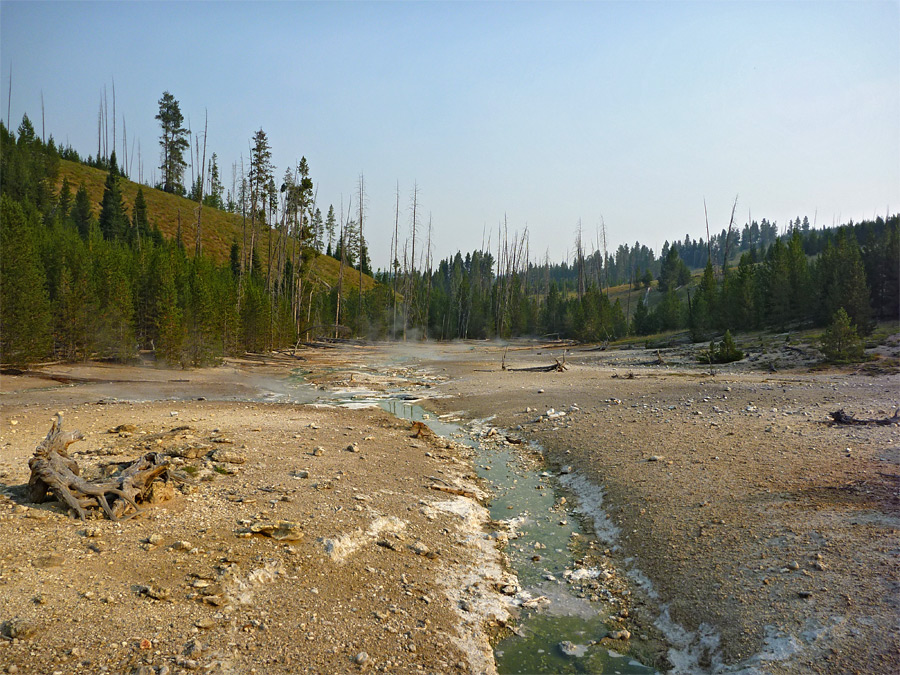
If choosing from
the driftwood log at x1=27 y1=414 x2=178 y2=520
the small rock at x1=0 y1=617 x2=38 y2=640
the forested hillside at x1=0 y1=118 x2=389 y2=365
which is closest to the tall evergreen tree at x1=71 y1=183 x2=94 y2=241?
the forested hillside at x1=0 y1=118 x2=389 y2=365

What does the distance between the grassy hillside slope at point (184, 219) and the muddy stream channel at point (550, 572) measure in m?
70.7

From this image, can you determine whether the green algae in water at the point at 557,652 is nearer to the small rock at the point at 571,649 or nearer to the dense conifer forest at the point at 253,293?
the small rock at the point at 571,649

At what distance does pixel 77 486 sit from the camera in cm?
611

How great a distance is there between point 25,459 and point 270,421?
548cm

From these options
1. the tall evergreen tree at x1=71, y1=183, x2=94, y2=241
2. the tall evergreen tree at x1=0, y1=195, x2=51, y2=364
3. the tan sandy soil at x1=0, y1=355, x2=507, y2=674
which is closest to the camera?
the tan sandy soil at x1=0, y1=355, x2=507, y2=674

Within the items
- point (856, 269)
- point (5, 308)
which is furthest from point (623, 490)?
point (856, 269)

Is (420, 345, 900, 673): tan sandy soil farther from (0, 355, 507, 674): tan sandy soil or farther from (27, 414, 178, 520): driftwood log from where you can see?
(27, 414, 178, 520): driftwood log

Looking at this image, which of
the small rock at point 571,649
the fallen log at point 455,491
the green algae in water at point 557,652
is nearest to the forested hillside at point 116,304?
the fallen log at point 455,491

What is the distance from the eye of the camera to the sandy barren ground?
4.25 meters

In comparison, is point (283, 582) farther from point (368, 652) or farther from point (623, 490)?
point (623, 490)

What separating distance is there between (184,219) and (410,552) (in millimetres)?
97484

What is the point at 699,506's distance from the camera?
7.44 meters

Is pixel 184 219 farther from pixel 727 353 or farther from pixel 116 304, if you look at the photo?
pixel 727 353

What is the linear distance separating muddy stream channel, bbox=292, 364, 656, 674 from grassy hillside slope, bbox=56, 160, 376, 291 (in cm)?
7075
